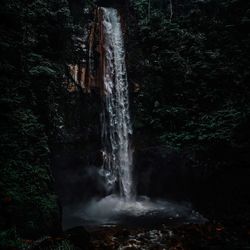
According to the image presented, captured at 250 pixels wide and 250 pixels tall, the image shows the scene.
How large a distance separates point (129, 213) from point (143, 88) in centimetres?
554

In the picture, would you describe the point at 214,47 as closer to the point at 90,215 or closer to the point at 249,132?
the point at 249,132

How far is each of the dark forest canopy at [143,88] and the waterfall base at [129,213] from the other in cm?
154

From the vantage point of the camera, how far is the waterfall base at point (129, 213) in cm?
916

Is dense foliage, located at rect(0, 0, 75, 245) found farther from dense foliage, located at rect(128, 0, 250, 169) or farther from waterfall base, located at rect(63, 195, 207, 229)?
dense foliage, located at rect(128, 0, 250, 169)

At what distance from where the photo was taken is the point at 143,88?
531 inches

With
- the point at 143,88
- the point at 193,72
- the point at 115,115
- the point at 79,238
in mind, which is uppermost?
the point at 193,72

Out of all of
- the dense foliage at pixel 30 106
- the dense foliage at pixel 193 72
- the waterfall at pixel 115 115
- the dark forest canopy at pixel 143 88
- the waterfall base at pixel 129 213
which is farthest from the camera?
the waterfall at pixel 115 115

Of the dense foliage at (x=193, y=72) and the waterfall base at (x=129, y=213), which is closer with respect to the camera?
the waterfall base at (x=129, y=213)

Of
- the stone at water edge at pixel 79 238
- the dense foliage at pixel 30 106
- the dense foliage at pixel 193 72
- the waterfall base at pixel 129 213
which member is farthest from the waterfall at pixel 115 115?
the stone at water edge at pixel 79 238

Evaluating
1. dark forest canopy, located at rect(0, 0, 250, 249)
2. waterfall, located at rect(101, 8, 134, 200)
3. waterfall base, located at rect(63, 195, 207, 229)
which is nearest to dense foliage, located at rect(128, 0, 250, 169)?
dark forest canopy, located at rect(0, 0, 250, 249)

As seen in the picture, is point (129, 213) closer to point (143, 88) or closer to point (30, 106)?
point (30, 106)

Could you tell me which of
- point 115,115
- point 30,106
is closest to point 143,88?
point 115,115

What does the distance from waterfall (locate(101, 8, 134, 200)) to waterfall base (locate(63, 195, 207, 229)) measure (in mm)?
721

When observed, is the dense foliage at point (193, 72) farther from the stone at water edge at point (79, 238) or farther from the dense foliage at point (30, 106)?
the stone at water edge at point (79, 238)
